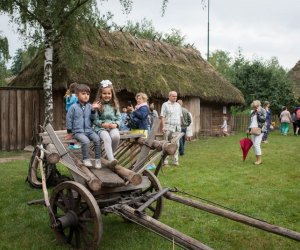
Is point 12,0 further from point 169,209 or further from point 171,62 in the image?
point 171,62

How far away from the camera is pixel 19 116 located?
41.1ft

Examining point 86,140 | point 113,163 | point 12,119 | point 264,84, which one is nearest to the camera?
point 113,163

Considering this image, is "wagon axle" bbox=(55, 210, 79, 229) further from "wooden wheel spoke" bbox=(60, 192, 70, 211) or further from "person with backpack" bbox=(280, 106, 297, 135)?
"person with backpack" bbox=(280, 106, 297, 135)

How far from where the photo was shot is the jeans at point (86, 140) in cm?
446

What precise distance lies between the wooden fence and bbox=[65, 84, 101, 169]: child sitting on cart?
26.6ft

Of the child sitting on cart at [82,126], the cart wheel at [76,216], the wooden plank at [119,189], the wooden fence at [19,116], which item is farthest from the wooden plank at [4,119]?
the wooden plank at [119,189]

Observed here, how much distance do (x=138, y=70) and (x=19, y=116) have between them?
5504mm

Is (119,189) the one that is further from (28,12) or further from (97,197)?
(28,12)

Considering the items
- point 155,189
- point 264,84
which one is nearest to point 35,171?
point 155,189

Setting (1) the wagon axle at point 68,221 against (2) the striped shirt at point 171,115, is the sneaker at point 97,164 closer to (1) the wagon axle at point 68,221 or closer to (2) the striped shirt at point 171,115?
(1) the wagon axle at point 68,221

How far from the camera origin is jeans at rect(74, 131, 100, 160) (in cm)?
446

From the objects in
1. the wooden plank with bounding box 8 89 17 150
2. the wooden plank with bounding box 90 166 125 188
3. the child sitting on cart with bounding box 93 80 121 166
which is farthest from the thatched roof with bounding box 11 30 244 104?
the wooden plank with bounding box 90 166 125 188

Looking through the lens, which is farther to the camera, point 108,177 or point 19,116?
point 19,116

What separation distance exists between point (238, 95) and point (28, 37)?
46.6 feet
